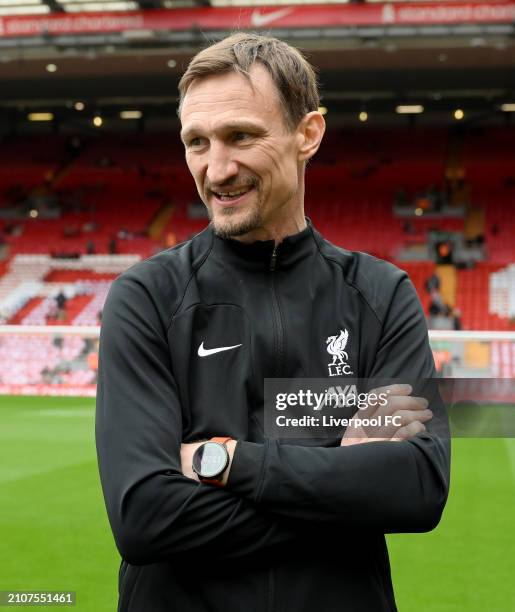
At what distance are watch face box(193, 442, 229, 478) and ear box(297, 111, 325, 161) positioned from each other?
613 mm

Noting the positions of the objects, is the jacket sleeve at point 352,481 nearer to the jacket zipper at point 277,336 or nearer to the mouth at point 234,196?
the jacket zipper at point 277,336

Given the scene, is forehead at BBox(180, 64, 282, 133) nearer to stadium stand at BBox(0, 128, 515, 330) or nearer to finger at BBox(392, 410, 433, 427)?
finger at BBox(392, 410, 433, 427)

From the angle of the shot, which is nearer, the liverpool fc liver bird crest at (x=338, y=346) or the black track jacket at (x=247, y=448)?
the black track jacket at (x=247, y=448)

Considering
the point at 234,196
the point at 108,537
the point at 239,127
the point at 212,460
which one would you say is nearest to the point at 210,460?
the point at 212,460

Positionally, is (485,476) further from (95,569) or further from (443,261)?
(443,261)

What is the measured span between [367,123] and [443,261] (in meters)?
6.97

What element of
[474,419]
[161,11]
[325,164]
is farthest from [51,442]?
[325,164]

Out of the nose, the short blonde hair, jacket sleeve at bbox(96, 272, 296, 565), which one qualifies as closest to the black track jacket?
jacket sleeve at bbox(96, 272, 296, 565)

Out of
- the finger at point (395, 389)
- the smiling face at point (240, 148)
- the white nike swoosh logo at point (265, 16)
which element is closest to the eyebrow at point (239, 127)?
the smiling face at point (240, 148)

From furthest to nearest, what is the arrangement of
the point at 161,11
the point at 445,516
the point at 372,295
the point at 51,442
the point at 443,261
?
1. the point at 443,261
2. the point at 161,11
3. the point at 51,442
4. the point at 445,516
5. the point at 372,295

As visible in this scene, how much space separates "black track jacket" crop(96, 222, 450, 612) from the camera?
1.58m

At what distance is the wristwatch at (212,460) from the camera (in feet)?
5.17

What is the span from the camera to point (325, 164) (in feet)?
83.3

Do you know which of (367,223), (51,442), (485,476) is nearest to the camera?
(485,476)
